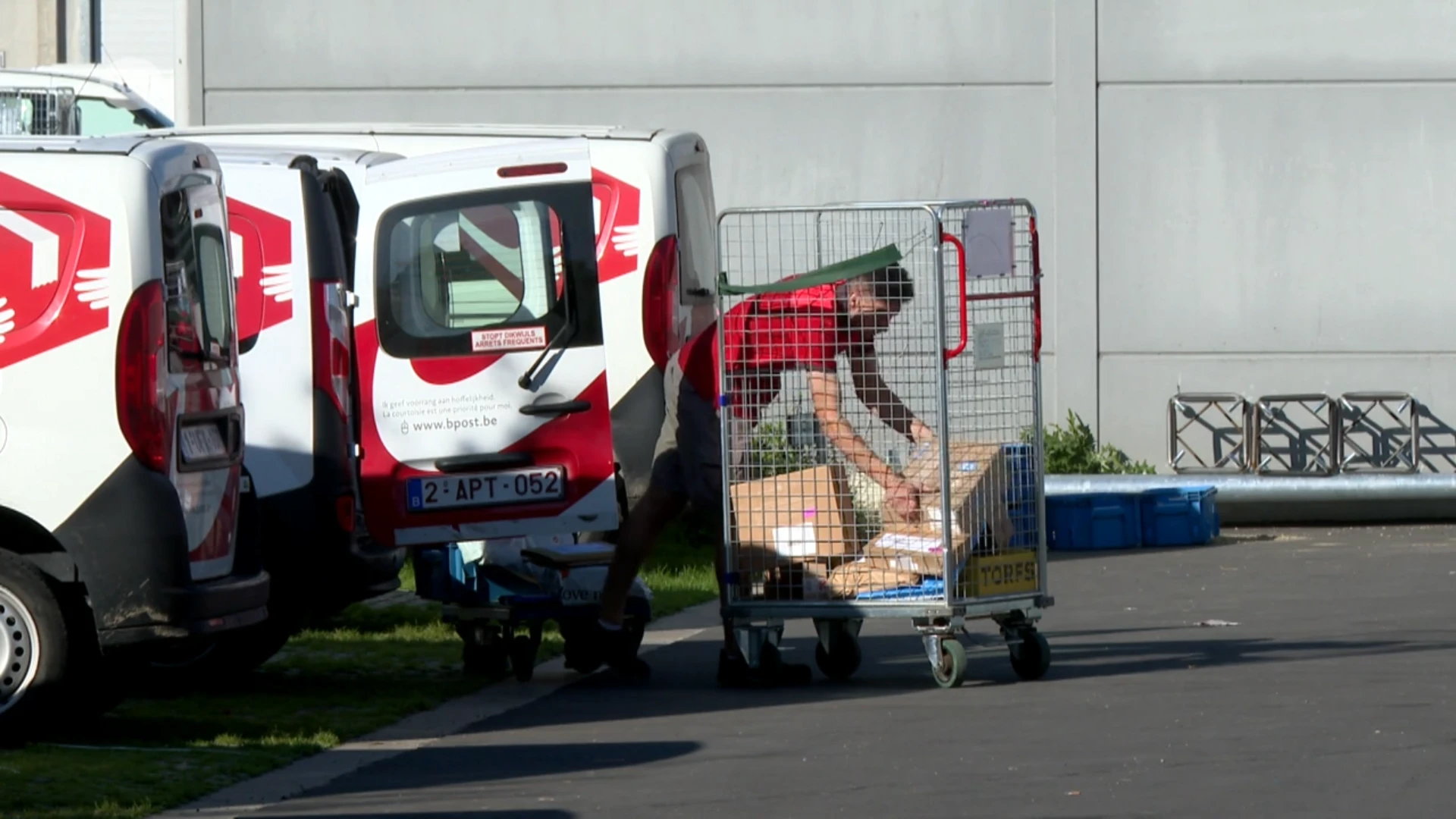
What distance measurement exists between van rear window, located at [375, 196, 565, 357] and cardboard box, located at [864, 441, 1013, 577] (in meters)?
1.77

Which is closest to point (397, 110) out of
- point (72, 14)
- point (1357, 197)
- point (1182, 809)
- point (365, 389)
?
point (1357, 197)

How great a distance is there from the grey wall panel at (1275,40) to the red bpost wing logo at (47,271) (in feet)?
41.8

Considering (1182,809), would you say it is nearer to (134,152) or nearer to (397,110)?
(134,152)

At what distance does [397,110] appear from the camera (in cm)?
1925

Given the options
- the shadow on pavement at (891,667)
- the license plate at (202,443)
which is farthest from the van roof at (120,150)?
the shadow on pavement at (891,667)

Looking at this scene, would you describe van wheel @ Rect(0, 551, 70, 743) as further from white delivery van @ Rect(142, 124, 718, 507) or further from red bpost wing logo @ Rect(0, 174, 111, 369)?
white delivery van @ Rect(142, 124, 718, 507)

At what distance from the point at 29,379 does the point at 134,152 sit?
2.76ft

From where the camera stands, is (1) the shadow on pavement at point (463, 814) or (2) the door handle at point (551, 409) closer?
(1) the shadow on pavement at point (463, 814)

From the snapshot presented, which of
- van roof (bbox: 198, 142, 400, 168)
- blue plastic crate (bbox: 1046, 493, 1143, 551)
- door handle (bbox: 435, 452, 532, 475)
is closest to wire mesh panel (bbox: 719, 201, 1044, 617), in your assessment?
door handle (bbox: 435, 452, 532, 475)

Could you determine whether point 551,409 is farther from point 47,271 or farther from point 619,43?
point 619,43

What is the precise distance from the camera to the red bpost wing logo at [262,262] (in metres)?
9.20

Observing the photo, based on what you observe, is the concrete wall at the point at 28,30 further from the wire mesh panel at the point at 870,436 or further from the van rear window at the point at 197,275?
the van rear window at the point at 197,275

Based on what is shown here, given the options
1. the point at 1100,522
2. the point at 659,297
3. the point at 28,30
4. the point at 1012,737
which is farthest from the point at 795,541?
the point at 28,30

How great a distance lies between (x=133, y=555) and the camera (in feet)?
24.5
